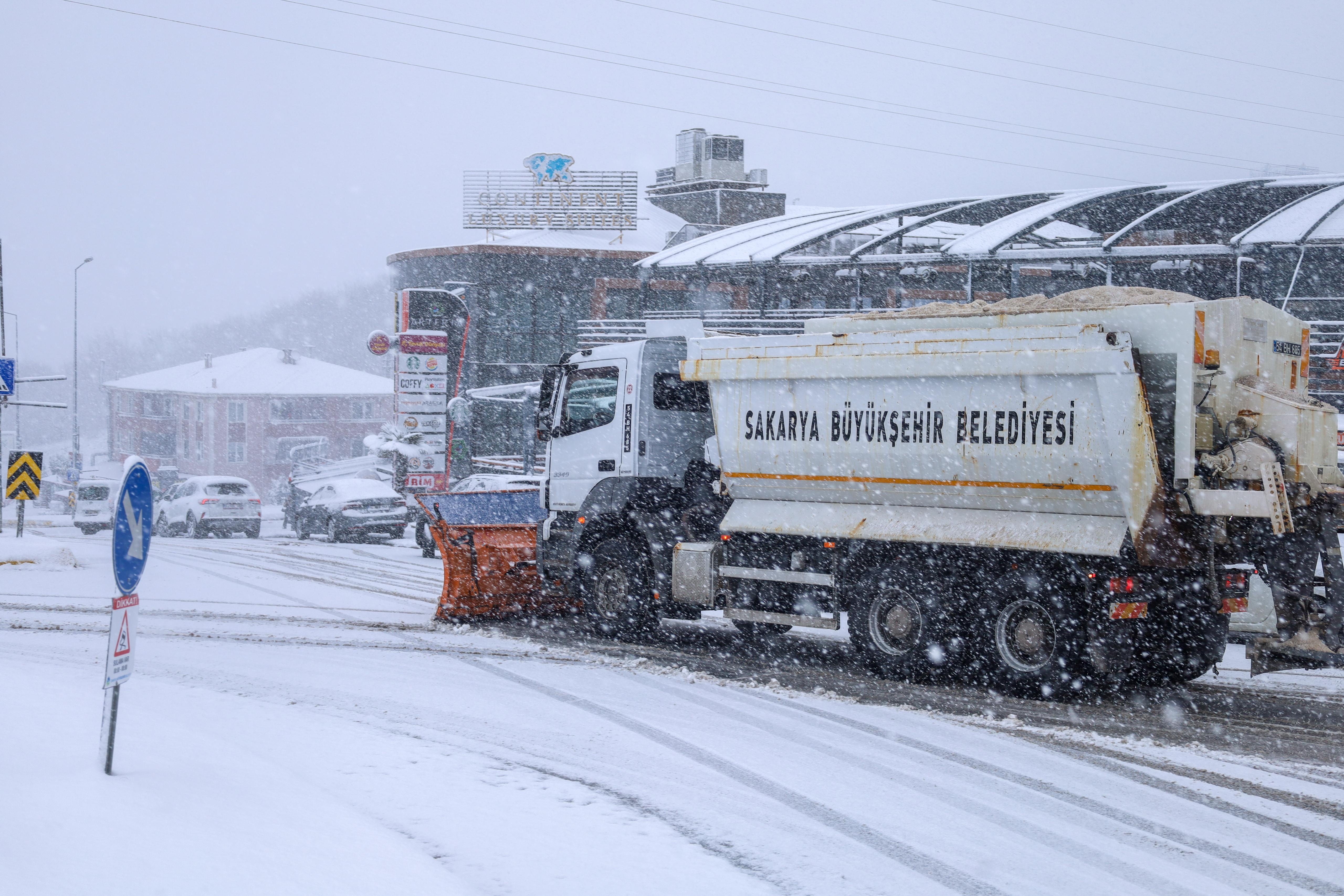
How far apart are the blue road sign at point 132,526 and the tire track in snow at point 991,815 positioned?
4.02 meters

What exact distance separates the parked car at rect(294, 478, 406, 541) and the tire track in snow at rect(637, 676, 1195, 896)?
773 inches

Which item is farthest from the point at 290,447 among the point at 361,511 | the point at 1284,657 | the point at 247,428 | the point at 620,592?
the point at 1284,657

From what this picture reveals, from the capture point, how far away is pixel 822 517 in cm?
1091

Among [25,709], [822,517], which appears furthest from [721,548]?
[25,709]

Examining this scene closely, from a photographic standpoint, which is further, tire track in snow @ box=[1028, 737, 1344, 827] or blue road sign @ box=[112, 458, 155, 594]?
tire track in snow @ box=[1028, 737, 1344, 827]

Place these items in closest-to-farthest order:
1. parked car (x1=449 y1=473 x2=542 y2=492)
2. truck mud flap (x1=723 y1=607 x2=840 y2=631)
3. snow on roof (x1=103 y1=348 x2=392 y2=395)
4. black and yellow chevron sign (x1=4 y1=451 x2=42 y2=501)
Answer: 1. truck mud flap (x1=723 y1=607 x2=840 y2=631)
2. parked car (x1=449 y1=473 x2=542 y2=492)
3. black and yellow chevron sign (x1=4 y1=451 x2=42 y2=501)
4. snow on roof (x1=103 y1=348 x2=392 y2=395)

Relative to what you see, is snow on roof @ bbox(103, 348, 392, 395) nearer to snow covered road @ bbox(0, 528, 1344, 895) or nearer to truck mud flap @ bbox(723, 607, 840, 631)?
snow covered road @ bbox(0, 528, 1344, 895)

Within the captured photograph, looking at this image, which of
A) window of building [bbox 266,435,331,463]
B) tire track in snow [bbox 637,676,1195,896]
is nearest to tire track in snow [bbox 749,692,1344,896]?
tire track in snow [bbox 637,676,1195,896]

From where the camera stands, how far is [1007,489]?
964cm

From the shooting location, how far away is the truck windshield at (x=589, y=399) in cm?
1287

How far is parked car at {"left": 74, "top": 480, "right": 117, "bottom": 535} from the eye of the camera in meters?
36.7

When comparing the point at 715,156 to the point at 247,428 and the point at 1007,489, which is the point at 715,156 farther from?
the point at 1007,489

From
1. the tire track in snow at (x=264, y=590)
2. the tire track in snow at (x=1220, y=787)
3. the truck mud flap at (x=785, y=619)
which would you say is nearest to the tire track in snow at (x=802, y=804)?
the tire track in snow at (x=1220, y=787)

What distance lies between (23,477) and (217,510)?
5855 millimetres
